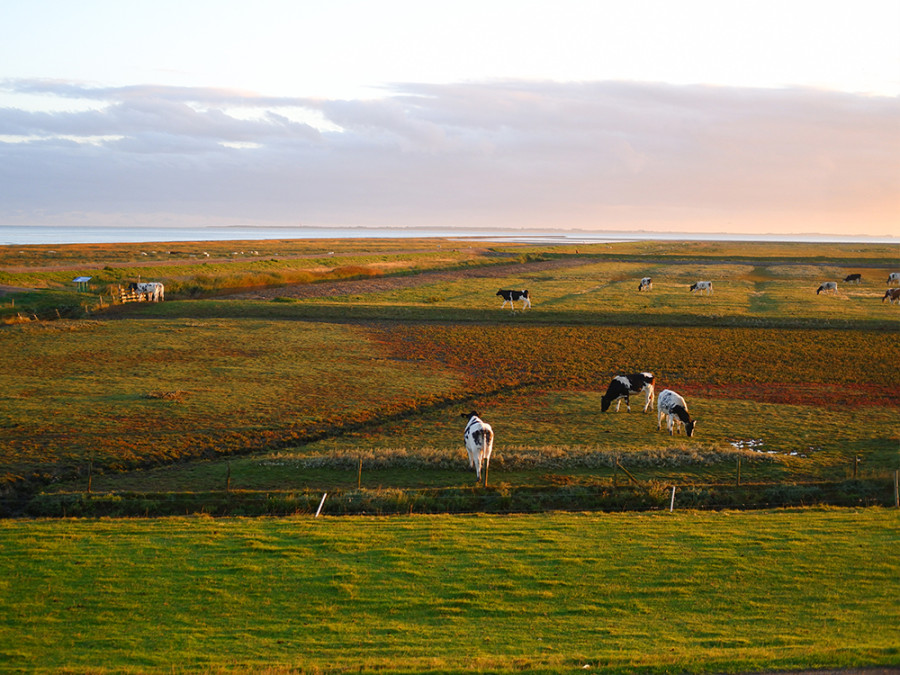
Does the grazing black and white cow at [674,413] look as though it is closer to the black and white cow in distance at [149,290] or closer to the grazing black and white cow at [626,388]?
the grazing black and white cow at [626,388]

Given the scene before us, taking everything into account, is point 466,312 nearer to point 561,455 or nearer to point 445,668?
point 561,455

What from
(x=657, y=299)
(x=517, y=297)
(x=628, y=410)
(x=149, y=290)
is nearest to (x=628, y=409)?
(x=628, y=410)

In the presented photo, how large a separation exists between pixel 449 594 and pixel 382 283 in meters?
73.1

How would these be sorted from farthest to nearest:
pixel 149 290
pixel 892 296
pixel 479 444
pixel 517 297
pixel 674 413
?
pixel 892 296, pixel 149 290, pixel 517 297, pixel 674 413, pixel 479 444

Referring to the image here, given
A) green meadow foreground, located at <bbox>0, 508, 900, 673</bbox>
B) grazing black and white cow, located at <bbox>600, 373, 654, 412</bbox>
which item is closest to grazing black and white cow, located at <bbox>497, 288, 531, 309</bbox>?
grazing black and white cow, located at <bbox>600, 373, 654, 412</bbox>

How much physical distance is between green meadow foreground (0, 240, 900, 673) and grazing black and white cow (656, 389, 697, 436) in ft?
2.73

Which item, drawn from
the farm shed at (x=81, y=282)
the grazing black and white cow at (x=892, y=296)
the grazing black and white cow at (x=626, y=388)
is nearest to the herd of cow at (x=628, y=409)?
the grazing black and white cow at (x=626, y=388)

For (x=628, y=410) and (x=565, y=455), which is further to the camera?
(x=628, y=410)

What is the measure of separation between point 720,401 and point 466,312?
95.3 feet

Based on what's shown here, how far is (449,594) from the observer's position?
13430mm

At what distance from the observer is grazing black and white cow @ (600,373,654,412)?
2970 centimetres

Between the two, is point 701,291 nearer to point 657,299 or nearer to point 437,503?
point 657,299

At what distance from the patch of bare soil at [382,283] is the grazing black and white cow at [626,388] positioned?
4447cm

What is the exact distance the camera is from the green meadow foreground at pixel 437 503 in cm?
1168
